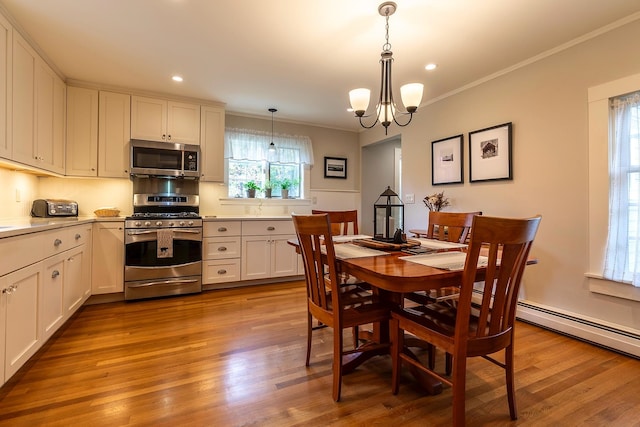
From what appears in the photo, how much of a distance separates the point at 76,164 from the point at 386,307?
352 cm

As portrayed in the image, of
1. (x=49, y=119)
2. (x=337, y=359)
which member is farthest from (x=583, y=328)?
(x=49, y=119)

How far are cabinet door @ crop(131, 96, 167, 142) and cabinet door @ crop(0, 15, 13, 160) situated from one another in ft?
4.33

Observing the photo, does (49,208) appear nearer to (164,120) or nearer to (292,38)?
(164,120)

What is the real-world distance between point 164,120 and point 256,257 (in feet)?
6.55

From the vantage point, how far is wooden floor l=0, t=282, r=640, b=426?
145 centimetres

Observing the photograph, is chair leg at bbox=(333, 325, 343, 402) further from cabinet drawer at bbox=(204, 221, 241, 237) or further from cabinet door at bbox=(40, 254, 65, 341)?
cabinet drawer at bbox=(204, 221, 241, 237)

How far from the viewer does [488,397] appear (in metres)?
1.61

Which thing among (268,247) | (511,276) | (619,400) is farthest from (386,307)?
(268,247)

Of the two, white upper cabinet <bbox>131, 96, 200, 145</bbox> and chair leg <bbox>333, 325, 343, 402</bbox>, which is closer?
chair leg <bbox>333, 325, 343, 402</bbox>

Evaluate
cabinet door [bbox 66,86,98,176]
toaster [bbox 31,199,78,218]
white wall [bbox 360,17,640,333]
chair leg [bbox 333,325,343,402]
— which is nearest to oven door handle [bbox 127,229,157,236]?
toaster [bbox 31,199,78,218]

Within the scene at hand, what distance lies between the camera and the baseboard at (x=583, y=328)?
2074 mm

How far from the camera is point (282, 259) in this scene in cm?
400

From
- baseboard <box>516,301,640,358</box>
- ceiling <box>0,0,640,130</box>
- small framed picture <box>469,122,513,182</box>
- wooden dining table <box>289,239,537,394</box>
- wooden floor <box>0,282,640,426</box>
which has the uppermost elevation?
ceiling <box>0,0,640,130</box>

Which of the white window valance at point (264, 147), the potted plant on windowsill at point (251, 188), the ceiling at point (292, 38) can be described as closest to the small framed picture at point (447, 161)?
the ceiling at point (292, 38)
